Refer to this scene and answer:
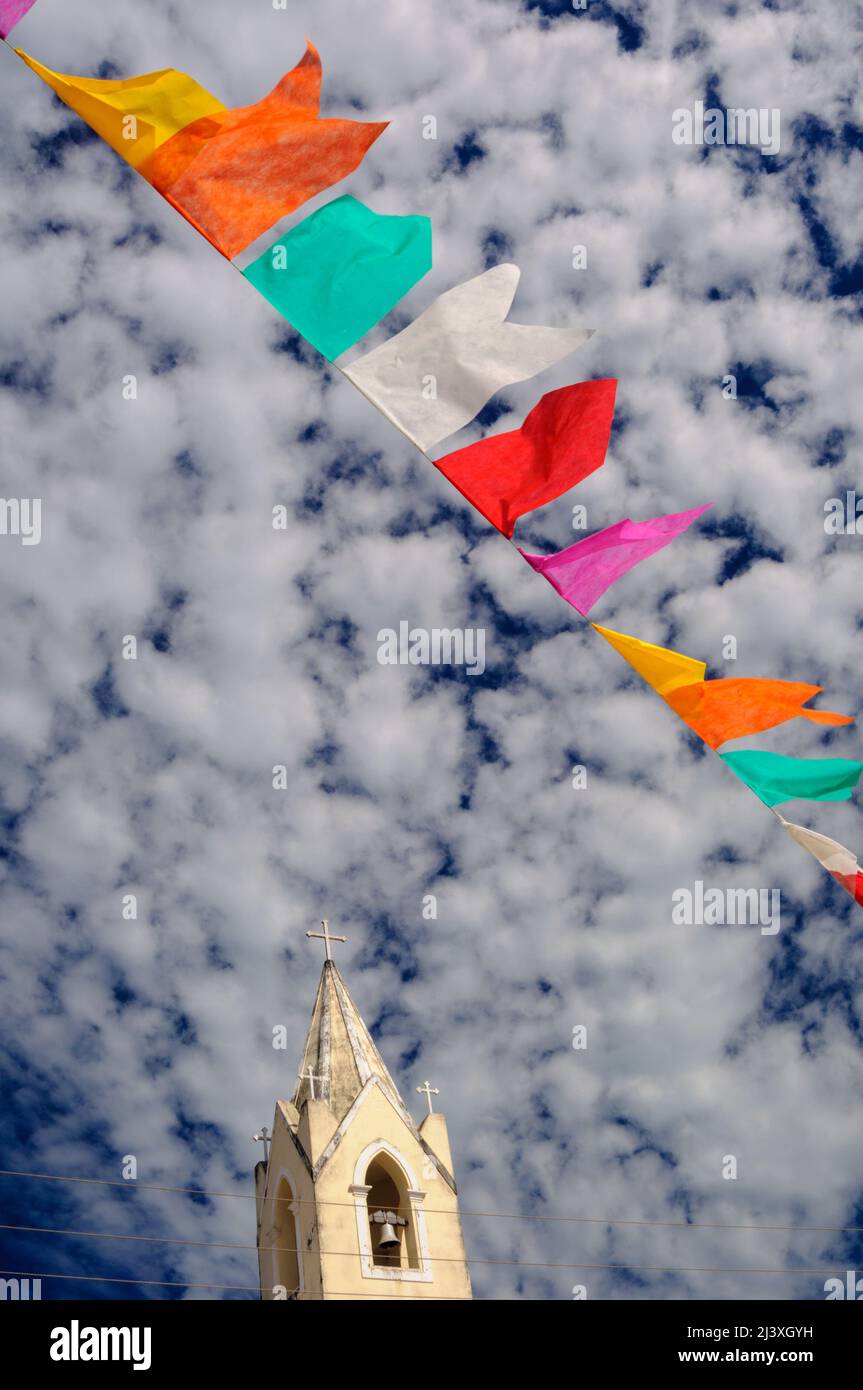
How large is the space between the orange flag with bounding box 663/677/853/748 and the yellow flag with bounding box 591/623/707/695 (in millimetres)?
43

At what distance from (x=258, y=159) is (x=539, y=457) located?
1.93m

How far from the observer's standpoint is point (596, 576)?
6082mm

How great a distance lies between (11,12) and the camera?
5.17m

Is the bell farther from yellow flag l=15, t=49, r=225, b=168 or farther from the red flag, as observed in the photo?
yellow flag l=15, t=49, r=225, b=168

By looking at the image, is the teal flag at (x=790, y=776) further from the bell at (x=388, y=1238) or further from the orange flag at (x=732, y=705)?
the bell at (x=388, y=1238)

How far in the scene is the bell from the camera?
14391 mm

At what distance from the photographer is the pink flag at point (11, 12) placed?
512 centimetres

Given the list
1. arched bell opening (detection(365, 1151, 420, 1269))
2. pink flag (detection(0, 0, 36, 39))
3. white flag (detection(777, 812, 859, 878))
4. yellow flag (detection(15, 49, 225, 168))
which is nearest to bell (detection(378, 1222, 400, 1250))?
arched bell opening (detection(365, 1151, 420, 1269))

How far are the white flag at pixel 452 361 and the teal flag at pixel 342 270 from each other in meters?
0.17
